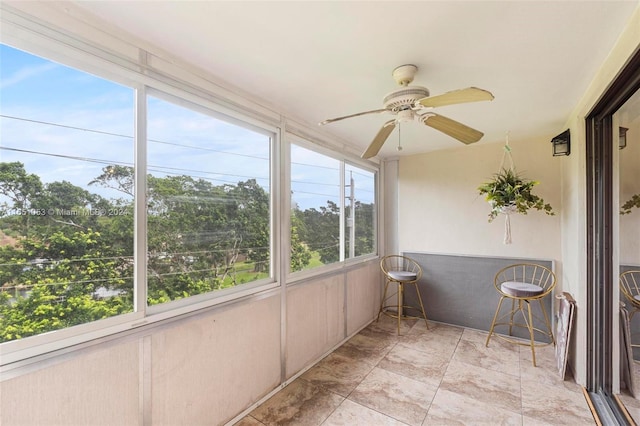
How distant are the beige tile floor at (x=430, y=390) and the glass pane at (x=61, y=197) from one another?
1.44 meters

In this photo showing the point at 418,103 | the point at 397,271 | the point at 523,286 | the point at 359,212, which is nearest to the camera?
the point at 418,103

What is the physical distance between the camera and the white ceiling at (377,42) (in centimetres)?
128

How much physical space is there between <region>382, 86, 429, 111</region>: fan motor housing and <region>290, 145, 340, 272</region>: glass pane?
1.24m

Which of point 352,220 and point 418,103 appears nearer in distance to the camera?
point 418,103

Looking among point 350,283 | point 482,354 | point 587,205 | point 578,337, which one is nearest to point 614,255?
point 587,205

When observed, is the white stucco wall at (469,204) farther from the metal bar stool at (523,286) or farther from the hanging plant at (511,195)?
the hanging plant at (511,195)

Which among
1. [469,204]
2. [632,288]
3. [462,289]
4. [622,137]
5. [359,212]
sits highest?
[622,137]

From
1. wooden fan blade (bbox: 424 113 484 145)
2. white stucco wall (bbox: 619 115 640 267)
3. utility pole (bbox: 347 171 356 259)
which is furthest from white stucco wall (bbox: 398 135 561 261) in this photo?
wooden fan blade (bbox: 424 113 484 145)

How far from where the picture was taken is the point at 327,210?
324 cm

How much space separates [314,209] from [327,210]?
0.90 ft

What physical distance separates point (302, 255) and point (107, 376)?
1715 mm

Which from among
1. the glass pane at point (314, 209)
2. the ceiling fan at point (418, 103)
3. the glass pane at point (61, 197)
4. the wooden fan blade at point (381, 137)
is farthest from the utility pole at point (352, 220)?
the glass pane at point (61, 197)

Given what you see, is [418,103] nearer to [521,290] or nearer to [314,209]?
[314,209]

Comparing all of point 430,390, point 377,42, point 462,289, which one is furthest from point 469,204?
point 377,42
